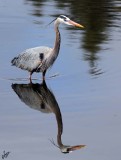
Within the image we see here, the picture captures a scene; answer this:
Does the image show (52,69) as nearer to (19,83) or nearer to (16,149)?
(19,83)

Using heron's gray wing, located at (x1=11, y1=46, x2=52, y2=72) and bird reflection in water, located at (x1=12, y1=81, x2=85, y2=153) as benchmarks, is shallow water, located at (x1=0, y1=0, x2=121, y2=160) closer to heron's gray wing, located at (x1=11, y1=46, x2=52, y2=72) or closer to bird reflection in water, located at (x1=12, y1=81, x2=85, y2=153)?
bird reflection in water, located at (x1=12, y1=81, x2=85, y2=153)

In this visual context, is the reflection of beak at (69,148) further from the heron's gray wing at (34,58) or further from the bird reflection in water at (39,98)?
the heron's gray wing at (34,58)

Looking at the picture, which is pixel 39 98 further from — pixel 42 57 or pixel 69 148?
pixel 69 148

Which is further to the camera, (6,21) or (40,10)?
(40,10)

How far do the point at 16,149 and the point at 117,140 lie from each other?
1.47 meters

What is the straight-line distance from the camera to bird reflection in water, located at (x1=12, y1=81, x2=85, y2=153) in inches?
434

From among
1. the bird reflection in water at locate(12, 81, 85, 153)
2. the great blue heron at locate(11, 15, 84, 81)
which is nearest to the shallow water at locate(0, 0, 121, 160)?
the bird reflection in water at locate(12, 81, 85, 153)

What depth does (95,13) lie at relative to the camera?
1952 cm

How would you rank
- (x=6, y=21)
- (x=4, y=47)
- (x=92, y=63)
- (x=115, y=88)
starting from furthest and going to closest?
(x=6, y=21)
(x=4, y=47)
(x=92, y=63)
(x=115, y=88)

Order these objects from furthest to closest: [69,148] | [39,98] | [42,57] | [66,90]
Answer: [42,57]
[66,90]
[39,98]
[69,148]

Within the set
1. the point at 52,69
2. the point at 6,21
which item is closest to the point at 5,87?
the point at 52,69

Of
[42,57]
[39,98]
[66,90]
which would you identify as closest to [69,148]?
[39,98]

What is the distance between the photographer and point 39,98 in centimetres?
1187

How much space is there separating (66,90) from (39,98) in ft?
1.92
